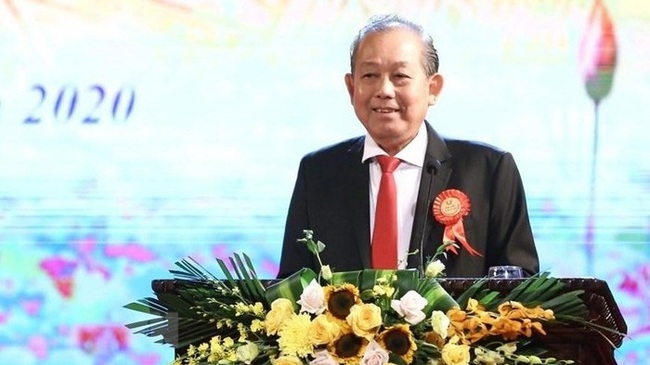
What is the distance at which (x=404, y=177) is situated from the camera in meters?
2.75

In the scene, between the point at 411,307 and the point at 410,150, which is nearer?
the point at 411,307

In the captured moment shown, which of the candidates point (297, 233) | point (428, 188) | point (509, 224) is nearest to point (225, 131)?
point (297, 233)

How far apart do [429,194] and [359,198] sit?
0.57 ft

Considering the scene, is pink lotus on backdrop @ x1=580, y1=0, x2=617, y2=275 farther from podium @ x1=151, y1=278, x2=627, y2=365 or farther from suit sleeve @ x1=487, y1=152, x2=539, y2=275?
podium @ x1=151, y1=278, x2=627, y2=365

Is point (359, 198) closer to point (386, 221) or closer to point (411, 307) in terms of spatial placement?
point (386, 221)

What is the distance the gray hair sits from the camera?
107 inches

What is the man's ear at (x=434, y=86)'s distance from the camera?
279 centimetres

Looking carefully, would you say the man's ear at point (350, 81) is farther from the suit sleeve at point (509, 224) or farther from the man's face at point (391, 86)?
the suit sleeve at point (509, 224)

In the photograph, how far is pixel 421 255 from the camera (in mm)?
2480

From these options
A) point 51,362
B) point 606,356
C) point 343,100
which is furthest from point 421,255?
point 51,362

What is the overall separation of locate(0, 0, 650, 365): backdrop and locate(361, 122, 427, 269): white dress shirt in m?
0.67

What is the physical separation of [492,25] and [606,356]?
1795mm

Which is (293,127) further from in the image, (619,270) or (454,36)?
(619,270)

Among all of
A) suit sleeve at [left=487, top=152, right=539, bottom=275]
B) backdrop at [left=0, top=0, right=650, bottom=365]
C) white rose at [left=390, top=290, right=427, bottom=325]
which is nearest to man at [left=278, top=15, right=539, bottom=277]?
suit sleeve at [left=487, top=152, right=539, bottom=275]
